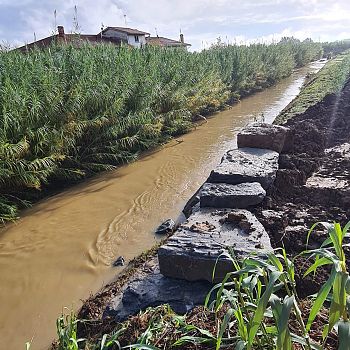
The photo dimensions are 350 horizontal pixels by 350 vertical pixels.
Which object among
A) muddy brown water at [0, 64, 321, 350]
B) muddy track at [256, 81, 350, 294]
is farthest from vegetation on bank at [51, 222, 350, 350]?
muddy brown water at [0, 64, 321, 350]

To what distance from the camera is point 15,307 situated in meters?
3.54

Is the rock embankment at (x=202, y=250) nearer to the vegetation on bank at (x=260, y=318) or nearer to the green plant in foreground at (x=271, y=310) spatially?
the vegetation on bank at (x=260, y=318)

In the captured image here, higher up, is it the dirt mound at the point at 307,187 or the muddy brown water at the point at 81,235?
the dirt mound at the point at 307,187

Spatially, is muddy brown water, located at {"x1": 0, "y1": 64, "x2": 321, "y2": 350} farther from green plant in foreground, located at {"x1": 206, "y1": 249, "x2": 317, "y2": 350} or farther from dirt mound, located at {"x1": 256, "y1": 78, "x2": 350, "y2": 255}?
green plant in foreground, located at {"x1": 206, "y1": 249, "x2": 317, "y2": 350}

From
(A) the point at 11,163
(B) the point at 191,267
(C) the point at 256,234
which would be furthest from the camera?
(A) the point at 11,163

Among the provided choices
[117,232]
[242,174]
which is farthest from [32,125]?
[242,174]

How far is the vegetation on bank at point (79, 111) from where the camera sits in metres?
5.54

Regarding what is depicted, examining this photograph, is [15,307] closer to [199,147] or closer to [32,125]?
[32,125]

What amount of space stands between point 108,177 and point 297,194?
3.99 meters

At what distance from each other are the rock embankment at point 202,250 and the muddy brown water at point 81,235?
91 centimetres

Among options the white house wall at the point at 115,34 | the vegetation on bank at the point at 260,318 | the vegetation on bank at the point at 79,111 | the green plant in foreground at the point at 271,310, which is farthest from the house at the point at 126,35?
the green plant in foreground at the point at 271,310

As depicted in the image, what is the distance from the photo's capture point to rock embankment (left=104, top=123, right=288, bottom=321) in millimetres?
2709

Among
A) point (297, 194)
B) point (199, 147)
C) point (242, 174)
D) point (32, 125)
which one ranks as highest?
point (32, 125)

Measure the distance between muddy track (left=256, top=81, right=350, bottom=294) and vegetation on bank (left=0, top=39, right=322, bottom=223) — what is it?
11.3 ft
